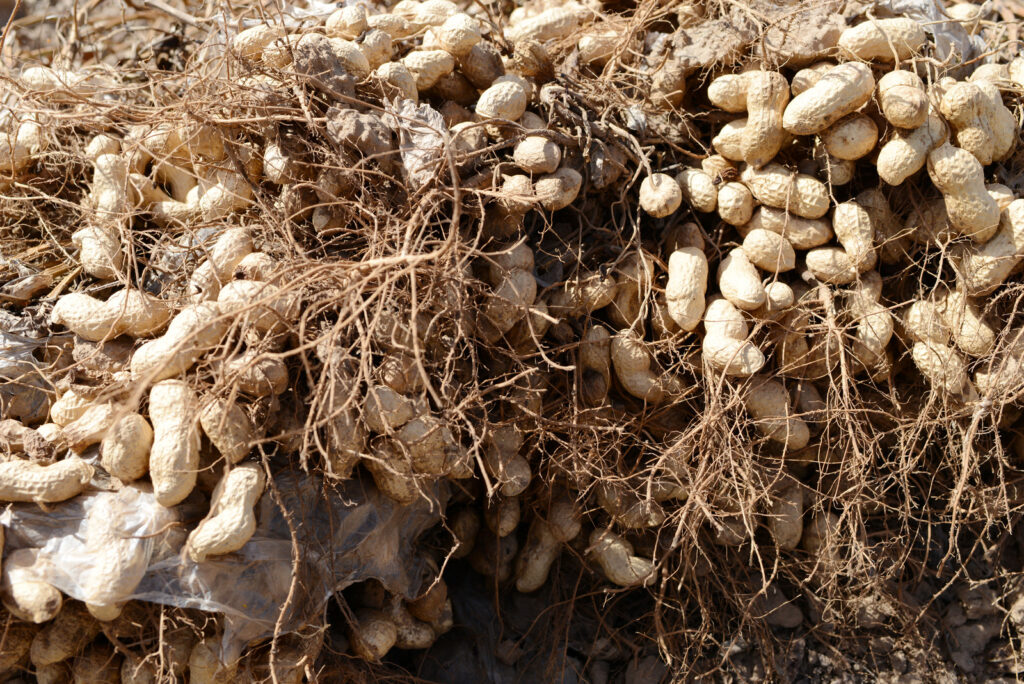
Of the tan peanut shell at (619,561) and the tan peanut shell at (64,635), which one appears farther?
the tan peanut shell at (619,561)

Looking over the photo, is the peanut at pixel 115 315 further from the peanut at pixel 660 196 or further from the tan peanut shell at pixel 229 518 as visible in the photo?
the peanut at pixel 660 196

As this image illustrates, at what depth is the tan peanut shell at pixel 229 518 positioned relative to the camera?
1545mm

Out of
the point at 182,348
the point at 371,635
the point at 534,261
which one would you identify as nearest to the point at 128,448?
the point at 182,348

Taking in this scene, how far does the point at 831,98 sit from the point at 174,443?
1551 millimetres

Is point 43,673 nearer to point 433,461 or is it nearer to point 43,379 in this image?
Result: point 43,379

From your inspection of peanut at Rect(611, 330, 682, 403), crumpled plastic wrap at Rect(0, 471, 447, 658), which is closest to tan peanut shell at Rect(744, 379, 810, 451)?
peanut at Rect(611, 330, 682, 403)

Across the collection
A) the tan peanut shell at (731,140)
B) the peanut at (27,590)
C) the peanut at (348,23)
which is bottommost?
the peanut at (27,590)

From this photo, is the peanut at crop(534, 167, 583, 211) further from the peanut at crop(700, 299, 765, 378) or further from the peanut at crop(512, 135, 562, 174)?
the peanut at crop(700, 299, 765, 378)

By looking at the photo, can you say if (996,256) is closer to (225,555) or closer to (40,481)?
(225,555)

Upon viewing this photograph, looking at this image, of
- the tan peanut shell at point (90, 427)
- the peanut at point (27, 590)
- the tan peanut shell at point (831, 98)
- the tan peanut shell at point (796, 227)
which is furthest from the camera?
the tan peanut shell at point (796, 227)

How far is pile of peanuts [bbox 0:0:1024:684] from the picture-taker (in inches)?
68.0

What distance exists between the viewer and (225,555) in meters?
1.61

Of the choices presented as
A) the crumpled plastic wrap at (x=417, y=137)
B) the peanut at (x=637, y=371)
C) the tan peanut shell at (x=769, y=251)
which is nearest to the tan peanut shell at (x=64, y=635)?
the crumpled plastic wrap at (x=417, y=137)

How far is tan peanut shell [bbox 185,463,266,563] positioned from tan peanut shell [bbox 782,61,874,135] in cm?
140
